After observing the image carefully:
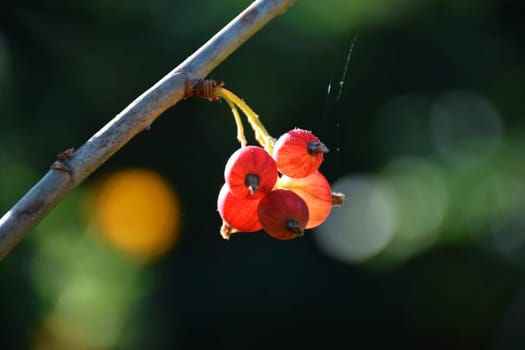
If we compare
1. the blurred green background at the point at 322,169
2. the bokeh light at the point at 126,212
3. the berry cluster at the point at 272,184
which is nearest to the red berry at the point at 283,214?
the berry cluster at the point at 272,184

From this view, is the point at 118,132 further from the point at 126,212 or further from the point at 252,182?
the point at 126,212

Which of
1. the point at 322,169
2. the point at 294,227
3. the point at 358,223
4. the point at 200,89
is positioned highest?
the point at 322,169

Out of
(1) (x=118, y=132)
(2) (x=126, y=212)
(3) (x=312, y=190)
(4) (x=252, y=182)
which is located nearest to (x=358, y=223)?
(2) (x=126, y=212)

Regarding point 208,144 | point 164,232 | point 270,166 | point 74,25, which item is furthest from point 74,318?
point 270,166

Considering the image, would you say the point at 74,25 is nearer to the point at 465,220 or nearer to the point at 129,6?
the point at 129,6

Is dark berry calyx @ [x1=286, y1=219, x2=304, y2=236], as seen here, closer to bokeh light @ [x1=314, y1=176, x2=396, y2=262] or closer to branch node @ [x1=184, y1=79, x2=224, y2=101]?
branch node @ [x1=184, y1=79, x2=224, y2=101]

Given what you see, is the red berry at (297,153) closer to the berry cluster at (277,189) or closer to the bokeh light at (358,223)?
the berry cluster at (277,189)
